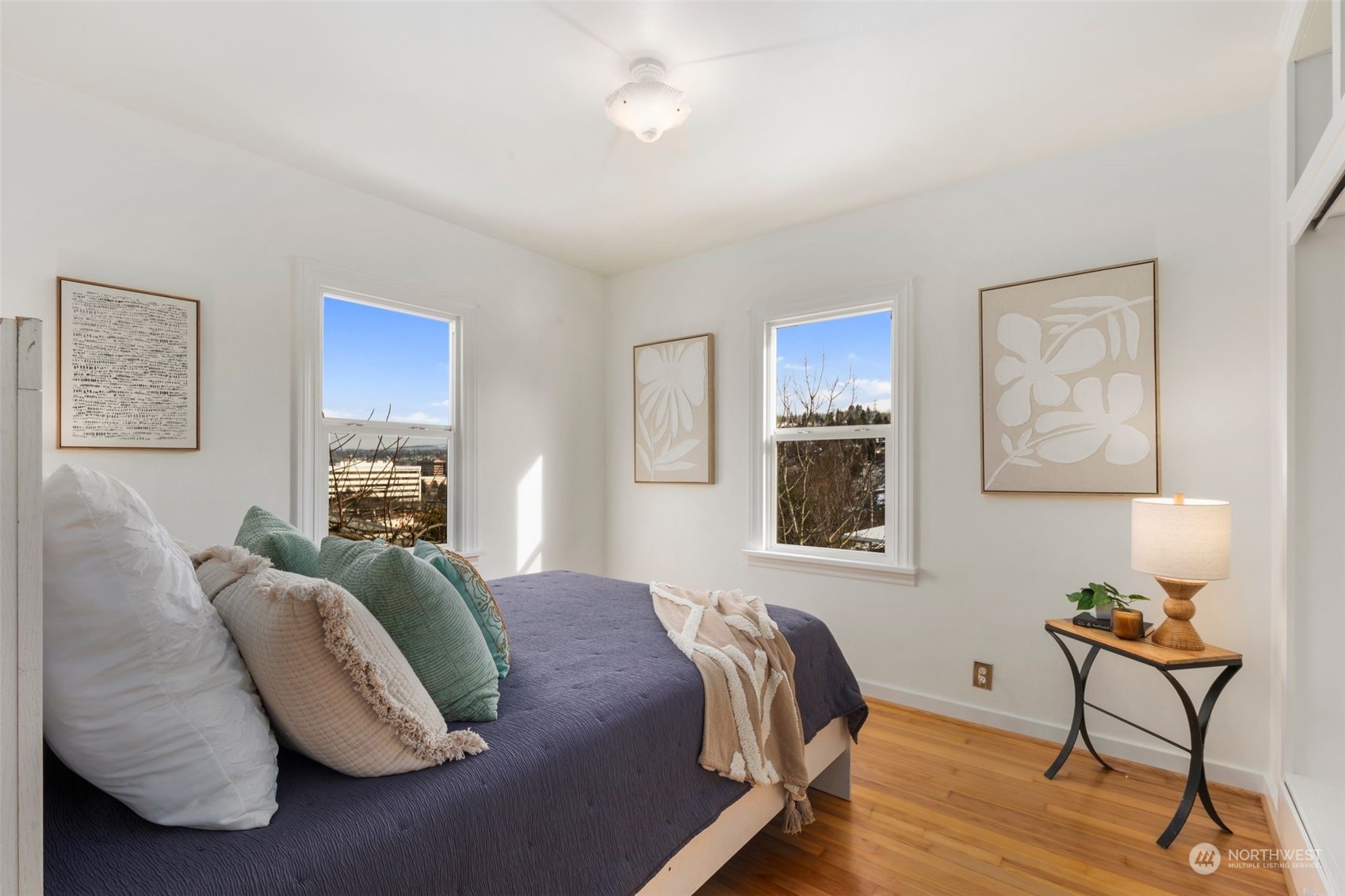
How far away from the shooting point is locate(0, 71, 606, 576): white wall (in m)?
2.29

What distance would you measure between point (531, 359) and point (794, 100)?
2.25 meters

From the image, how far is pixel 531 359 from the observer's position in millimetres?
4098

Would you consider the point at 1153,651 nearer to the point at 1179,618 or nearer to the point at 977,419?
the point at 1179,618

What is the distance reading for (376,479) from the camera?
3359mm

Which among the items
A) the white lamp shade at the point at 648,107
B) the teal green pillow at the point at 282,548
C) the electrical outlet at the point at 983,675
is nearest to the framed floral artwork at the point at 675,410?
the electrical outlet at the point at 983,675

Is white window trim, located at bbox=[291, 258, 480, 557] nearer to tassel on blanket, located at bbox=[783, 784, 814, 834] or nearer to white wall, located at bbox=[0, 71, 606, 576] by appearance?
white wall, located at bbox=[0, 71, 606, 576]

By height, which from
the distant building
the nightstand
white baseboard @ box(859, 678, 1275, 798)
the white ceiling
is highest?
the white ceiling

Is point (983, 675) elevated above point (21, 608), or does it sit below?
below

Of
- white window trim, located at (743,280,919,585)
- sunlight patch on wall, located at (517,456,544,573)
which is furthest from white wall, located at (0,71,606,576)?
white window trim, located at (743,280,919,585)

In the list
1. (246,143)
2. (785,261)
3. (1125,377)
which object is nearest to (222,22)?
(246,143)

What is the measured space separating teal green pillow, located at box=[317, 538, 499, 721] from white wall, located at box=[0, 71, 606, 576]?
172 centimetres

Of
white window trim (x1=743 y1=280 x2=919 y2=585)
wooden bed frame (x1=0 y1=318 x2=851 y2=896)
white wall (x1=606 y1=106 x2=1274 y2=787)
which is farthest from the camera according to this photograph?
white window trim (x1=743 y1=280 x2=919 y2=585)

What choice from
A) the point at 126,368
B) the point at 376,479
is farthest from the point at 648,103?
the point at 376,479

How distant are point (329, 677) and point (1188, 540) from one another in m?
2.54
